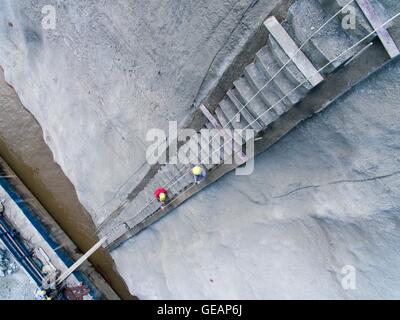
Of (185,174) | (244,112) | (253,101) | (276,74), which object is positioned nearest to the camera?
(276,74)

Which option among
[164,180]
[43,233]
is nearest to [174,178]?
[164,180]

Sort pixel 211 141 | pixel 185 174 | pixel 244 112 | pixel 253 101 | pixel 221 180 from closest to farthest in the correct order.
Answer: pixel 253 101 < pixel 244 112 < pixel 211 141 < pixel 221 180 < pixel 185 174

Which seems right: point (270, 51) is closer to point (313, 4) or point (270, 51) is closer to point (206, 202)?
point (313, 4)

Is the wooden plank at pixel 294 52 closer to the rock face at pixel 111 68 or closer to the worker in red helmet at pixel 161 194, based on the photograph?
the rock face at pixel 111 68

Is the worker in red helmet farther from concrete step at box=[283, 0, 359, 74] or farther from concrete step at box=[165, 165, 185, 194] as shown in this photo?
concrete step at box=[283, 0, 359, 74]

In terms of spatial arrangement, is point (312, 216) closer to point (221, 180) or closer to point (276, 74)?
point (221, 180)

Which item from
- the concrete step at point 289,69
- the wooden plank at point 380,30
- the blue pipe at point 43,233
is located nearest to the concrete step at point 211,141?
the concrete step at point 289,69
